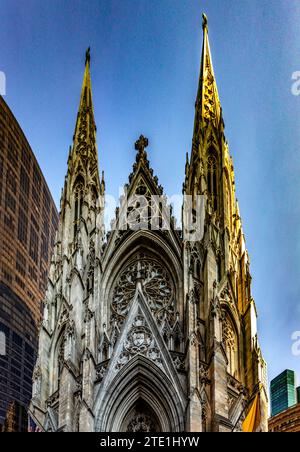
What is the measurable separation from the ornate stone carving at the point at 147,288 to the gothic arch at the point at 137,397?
11.4 feet

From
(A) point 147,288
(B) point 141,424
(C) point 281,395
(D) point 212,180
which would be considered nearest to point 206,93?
(D) point 212,180

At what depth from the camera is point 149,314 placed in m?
34.2

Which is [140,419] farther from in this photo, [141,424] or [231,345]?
[231,345]

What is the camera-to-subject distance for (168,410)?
32531 mm

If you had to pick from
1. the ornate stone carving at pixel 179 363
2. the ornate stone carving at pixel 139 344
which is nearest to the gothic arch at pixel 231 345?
the ornate stone carving at pixel 179 363

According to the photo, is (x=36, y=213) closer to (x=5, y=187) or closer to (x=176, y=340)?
(x=5, y=187)

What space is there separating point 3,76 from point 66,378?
13.8m

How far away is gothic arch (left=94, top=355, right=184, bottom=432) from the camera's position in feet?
106

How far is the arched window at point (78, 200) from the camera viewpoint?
3964 cm

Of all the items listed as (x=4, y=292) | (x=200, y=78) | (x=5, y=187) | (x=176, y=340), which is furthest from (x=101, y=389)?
(x=5, y=187)

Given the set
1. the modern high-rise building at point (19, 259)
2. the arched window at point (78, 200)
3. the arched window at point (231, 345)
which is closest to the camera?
the arched window at point (231, 345)

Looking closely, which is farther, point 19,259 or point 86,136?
point 19,259

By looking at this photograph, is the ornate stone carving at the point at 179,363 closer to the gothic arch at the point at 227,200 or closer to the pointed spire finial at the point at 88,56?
the gothic arch at the point at 227,200

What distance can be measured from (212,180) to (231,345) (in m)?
8.62
